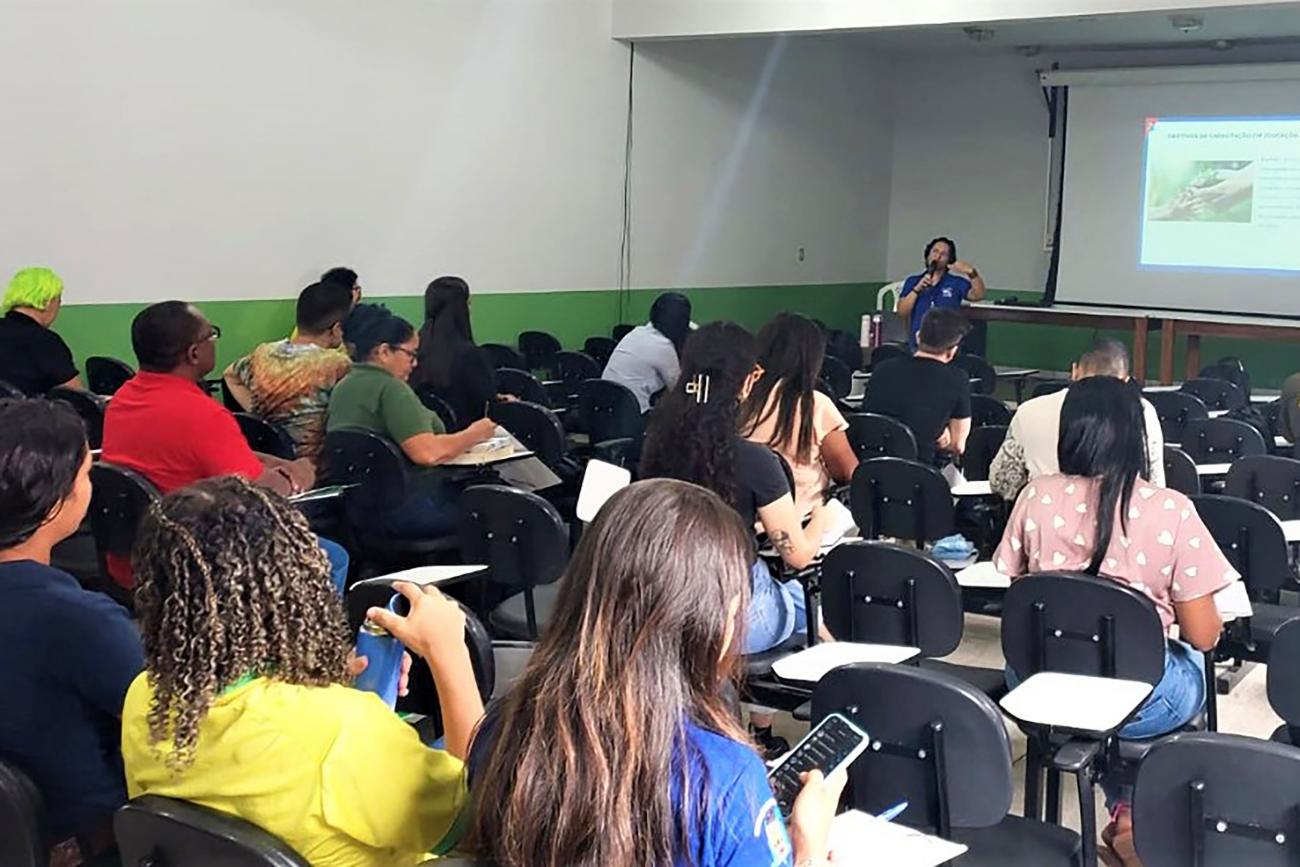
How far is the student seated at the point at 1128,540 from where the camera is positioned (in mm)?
2969

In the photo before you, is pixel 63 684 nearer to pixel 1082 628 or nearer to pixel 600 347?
pixel 1082 628

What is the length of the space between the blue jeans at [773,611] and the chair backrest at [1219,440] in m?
2.73

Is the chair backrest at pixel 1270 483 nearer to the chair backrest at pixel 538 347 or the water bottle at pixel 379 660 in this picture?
the water bottle at pixel 379 660

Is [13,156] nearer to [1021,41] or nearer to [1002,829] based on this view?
[1002,829]

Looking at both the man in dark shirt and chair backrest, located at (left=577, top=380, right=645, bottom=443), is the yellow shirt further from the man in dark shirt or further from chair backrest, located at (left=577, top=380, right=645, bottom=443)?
chair backrest, located at (left=577, top=380, right=645, bottom=443)

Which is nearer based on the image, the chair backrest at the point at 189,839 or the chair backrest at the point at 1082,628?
the chair backrest at the point at 189,839

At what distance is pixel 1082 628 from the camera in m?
2.91

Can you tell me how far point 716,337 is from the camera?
375cm

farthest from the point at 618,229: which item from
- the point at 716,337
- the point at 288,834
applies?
the point at 288,834

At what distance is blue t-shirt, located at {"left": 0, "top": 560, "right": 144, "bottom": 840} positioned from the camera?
204 cm

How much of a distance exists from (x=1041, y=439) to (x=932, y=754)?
2354 mm

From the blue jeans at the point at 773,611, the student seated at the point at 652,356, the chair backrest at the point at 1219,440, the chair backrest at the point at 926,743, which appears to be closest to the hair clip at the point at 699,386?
the blue jeans at the point at 773,611

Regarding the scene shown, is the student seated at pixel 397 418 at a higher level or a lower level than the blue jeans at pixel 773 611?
higher

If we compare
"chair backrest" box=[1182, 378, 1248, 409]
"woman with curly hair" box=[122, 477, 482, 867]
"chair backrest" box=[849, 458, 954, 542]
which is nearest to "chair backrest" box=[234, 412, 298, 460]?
"chair backrest" box=[849, 458, 954, 542]
